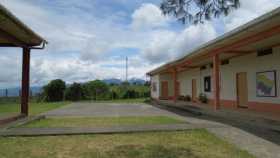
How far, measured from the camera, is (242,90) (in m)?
13.9

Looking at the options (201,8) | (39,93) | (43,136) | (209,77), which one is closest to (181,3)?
(201,8)

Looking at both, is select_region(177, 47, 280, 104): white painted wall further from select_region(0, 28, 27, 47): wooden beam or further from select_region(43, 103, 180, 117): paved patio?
select_region(0, 28, 27, 47): wooden beam

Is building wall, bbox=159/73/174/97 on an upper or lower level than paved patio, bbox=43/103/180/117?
upper

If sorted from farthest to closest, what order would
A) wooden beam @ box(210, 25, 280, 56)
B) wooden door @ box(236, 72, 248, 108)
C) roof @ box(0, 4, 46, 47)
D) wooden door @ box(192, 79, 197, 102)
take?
wooden door @ box(192, 79, 197, 102) → wooden door @ box(236, 72, 248, 108) → wooden beam @ box(210, 25, 280, 56) → roof @ box(0, 4, 46, 47)

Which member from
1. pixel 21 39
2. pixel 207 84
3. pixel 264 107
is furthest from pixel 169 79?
pixel 21 39

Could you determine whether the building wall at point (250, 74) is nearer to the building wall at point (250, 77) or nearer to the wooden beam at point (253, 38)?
the building wall at point (250, 77)

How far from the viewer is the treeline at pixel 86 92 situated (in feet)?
99.7

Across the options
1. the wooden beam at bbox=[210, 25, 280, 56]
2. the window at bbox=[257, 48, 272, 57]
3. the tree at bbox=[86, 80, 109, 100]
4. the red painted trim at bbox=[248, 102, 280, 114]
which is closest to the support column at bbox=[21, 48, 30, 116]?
the wooden beam at bbox=[210, 25, 280, 56]

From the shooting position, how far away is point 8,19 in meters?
7.21

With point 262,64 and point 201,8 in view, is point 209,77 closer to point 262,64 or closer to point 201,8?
point 262,64

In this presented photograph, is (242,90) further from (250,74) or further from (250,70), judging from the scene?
(250,70)

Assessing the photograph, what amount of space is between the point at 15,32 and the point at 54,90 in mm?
22561

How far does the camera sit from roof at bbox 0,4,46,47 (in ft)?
23.2

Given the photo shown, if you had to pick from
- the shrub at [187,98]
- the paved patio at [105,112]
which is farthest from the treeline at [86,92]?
the paved patio at [105,112]
